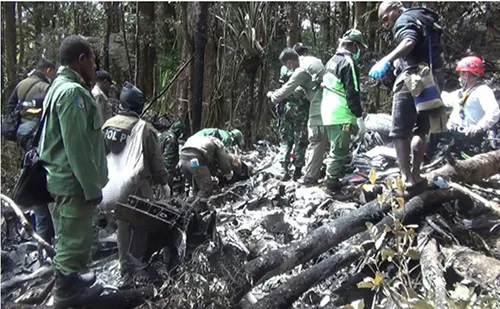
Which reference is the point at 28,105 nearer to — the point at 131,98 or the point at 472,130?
A: the point at 131,98

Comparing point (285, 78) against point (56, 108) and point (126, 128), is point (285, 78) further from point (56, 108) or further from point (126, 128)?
point (56, 108)

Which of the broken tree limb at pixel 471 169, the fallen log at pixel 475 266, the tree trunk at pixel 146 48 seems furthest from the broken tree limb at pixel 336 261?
the tree trunk at pixel 146 48

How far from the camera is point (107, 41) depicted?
599 inches

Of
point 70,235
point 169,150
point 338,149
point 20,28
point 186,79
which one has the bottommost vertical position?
point 70,235

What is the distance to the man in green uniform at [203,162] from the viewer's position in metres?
6.13

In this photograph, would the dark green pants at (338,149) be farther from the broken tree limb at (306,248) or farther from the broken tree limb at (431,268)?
the broken tree limb at (431,268)

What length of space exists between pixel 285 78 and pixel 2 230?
4.31m

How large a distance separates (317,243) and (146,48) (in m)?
11.9

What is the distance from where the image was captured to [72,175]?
10.9ft

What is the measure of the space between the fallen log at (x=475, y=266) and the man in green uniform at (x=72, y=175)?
247 centimetres

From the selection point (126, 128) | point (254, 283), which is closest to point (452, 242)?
point (254, 283)

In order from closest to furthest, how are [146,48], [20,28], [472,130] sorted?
[472,130]
[146,48]
[20,28]

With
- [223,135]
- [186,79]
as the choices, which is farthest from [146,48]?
[223,135]

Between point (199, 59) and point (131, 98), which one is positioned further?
point (199, 59)
